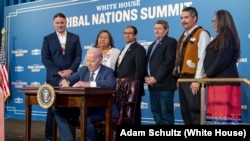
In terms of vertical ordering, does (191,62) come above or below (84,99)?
above

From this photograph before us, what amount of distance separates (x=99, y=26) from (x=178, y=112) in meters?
2.22

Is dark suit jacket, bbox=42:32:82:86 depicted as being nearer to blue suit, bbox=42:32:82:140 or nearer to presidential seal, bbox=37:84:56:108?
blue suit, bbox=42:32:82:140

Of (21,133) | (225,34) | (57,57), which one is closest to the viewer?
(225,34)

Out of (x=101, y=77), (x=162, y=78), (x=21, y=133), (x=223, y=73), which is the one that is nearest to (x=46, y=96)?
(x=101, y=77)

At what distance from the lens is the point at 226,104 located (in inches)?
146

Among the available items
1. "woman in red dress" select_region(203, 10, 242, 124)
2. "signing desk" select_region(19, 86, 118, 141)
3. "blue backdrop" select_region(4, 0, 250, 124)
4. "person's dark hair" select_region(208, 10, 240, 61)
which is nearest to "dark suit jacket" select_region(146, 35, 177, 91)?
"woman in red dress" select_region(203, 10, 242, 124)

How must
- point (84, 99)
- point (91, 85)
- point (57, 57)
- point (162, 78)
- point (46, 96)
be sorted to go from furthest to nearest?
1. point (57, 57)
2. point (162, 78)
3. point (91, 85)
4. point (46, 96)
5. point (84, 99)

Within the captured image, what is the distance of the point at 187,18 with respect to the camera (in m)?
4.35

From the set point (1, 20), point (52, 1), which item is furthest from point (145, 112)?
point (1, 20)

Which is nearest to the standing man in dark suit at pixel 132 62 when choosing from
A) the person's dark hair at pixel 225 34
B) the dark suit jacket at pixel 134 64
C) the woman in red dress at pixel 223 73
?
the dark suit jacket at pixel 134 64

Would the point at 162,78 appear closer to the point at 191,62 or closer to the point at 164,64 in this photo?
the point at 164,64

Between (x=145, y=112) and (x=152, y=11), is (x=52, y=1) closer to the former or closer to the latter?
(x=152, y=11)

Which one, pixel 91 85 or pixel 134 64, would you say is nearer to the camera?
pixel 91 85

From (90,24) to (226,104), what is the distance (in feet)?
13.2
